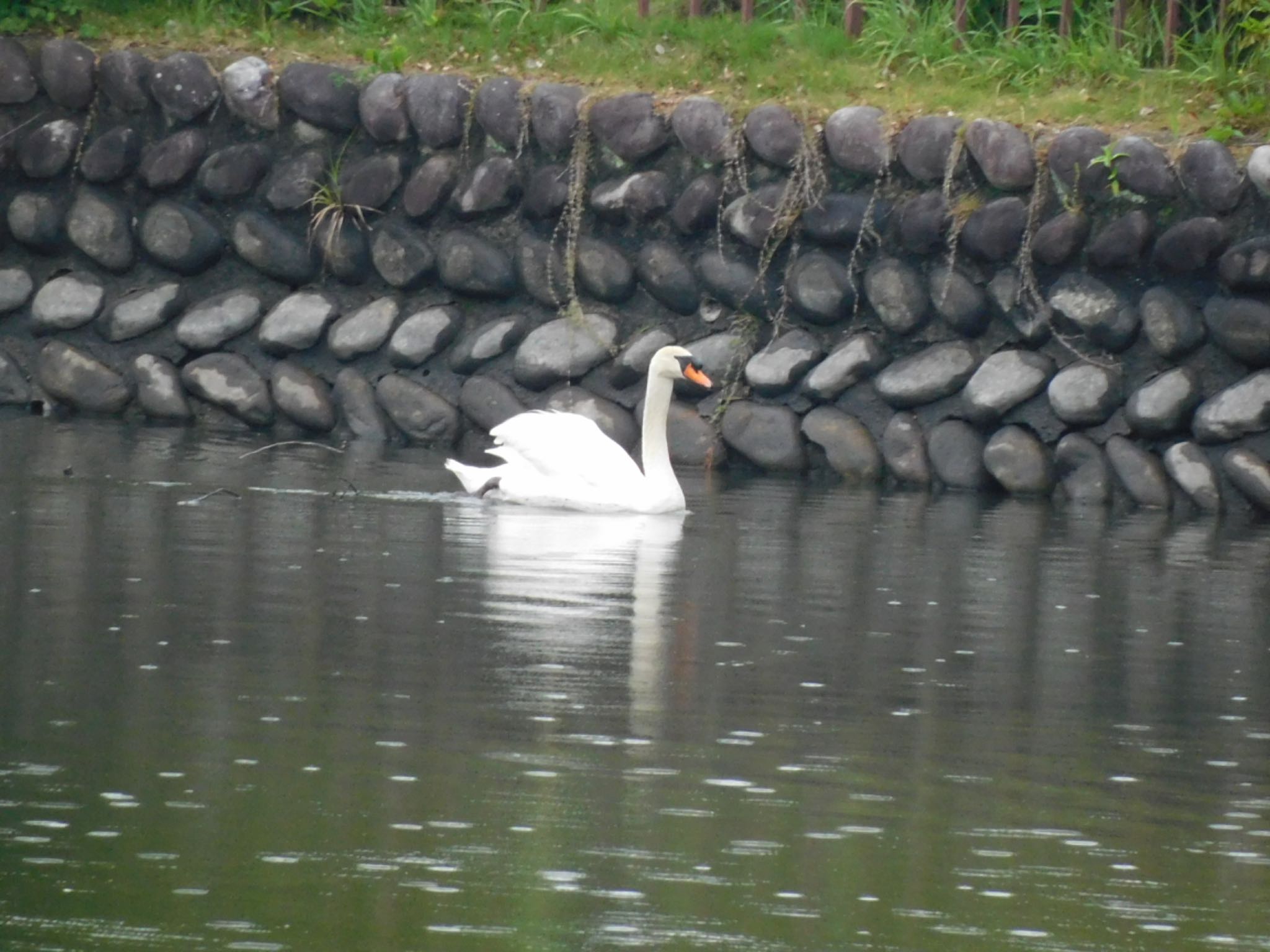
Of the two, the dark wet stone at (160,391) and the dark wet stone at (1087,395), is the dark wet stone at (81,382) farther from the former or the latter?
the dark wet stone at (1087,395)

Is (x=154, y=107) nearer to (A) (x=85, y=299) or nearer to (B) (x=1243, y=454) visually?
(A) (x=85, y=299)

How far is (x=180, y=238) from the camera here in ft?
46.5

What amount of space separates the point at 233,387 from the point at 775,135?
11.6 feet

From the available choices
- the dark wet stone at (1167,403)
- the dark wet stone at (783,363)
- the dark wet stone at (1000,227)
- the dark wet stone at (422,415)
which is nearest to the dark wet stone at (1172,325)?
the dark wet stone at (1167,403)

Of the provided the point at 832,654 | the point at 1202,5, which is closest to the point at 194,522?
the point at 832,654

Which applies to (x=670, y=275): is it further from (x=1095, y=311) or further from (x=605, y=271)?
(x=1095, y=311)

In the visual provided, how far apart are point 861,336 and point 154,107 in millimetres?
4682

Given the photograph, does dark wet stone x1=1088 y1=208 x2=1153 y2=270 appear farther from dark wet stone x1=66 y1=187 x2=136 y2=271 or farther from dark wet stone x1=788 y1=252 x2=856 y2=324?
dark wet stone x1=66 y1=187 x2=136 y2=271

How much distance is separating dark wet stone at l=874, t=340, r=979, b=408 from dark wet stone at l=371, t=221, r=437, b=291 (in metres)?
2.84

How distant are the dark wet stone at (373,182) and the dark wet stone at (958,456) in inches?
143

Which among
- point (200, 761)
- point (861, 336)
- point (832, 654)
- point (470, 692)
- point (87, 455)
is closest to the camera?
point (200, 761)

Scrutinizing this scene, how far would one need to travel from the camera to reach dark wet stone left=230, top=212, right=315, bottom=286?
14117 mm

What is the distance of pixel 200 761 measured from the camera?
211 inches

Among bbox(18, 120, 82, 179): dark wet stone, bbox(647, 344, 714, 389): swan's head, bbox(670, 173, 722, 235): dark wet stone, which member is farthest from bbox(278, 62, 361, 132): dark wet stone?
bbox(647, 344, 714, 389): swan's head
